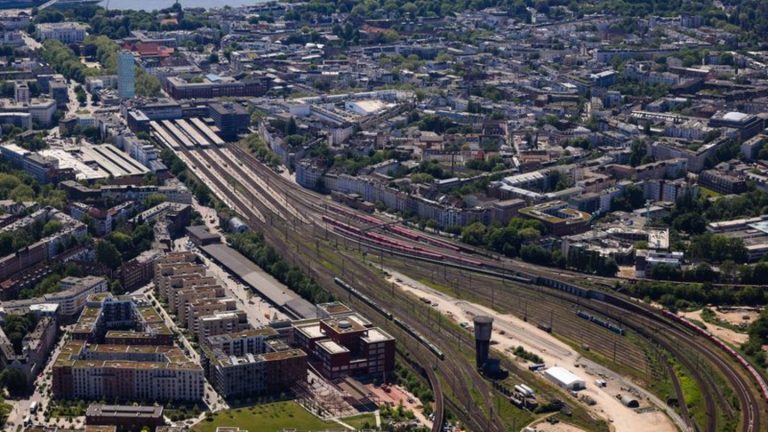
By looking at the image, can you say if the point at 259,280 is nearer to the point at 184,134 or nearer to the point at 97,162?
the point at 97,162

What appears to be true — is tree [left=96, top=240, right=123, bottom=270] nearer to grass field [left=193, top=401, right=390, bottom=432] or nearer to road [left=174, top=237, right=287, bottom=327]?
road [left=174, top=237, right=287, bottom=327]

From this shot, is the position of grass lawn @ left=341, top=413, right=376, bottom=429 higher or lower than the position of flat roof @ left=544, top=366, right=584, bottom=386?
lower

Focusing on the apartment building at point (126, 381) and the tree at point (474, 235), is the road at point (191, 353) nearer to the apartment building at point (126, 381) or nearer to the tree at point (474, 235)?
the apartment building at point (126, 381)

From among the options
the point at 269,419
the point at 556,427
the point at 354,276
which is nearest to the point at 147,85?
the point at 354,276

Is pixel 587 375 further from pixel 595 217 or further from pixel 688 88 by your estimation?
pixel 688 88

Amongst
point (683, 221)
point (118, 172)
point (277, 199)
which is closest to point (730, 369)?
point (683, 221)

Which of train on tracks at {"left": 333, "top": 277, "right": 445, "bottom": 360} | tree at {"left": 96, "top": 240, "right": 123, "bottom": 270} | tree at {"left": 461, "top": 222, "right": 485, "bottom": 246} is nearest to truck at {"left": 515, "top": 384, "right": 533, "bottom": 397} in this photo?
train on tracks at {"left": 333, "top": 277, "right": 445, "bottom": 360}

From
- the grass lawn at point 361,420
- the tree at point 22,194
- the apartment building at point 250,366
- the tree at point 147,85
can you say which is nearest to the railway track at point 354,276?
the grass lawn at point 361,420
